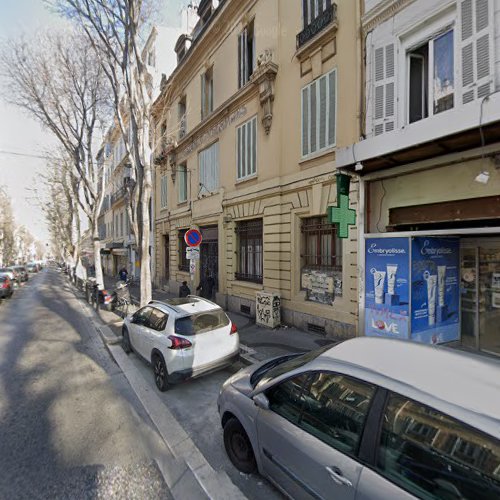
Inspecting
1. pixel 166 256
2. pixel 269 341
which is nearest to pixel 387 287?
pixel 269 341

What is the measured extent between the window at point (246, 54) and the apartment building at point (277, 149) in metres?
0.05

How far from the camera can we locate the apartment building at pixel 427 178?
497 cm

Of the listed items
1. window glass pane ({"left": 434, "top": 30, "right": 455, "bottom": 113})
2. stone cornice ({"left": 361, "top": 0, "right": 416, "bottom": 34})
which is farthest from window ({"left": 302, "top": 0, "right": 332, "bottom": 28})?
window glass pane ({"left": 434, "top": 30, "right": 455, "bottom": 113})

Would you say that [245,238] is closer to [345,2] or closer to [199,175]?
[199,175]

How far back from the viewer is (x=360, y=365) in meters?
2.21

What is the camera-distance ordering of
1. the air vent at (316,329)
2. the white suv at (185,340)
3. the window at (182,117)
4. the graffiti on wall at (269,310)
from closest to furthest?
the white suv at (185,340) → the air vent at (316,329) → the graffiti on wall at (269,310) → the window at (182,117)

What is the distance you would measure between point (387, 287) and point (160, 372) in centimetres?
479

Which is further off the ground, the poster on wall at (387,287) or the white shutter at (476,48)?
the white shutter at (476,48)

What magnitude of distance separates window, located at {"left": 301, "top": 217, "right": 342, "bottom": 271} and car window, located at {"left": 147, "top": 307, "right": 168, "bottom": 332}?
14.8 ft

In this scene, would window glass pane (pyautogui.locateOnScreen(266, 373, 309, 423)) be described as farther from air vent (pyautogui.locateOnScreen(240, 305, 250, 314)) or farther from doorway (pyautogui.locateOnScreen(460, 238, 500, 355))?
air vent (pyautogui.locateOnScreen(240, 305, 250, 314))

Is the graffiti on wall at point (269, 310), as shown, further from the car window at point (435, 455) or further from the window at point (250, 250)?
the car window at point (435, 455)

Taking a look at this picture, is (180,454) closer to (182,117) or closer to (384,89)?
(384,89)

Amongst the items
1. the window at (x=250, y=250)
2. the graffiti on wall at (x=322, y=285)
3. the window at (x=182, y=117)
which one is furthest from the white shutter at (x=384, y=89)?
the window at (x=182, y=117)

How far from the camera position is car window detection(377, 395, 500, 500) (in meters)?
1.48
